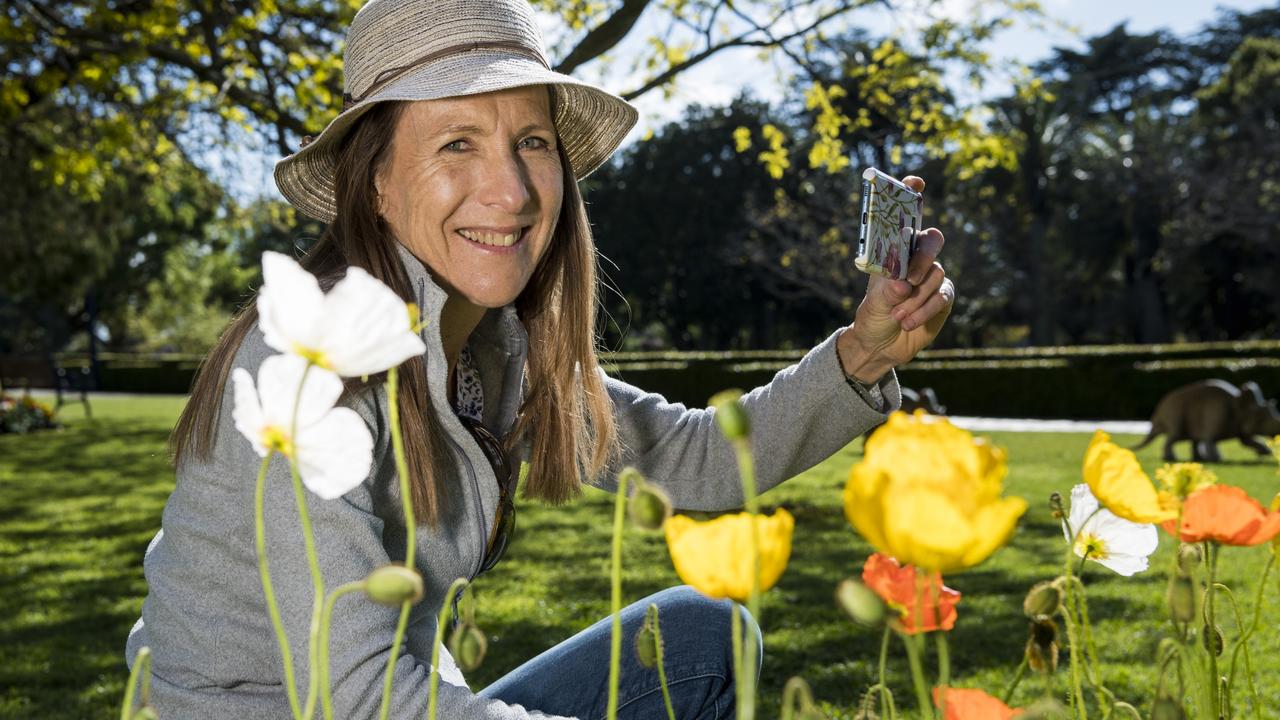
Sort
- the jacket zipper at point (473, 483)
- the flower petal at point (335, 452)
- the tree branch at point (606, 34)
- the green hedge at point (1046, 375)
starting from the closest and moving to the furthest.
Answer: the flower petal at point (335, 452) < the jacket zipper at point (473, 483) < the tree branch at point (606, 34) < the green hedge at point (1046, 375)

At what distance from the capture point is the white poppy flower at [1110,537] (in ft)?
2.68

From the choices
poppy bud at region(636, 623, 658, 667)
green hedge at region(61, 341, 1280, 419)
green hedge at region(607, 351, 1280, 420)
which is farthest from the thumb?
green hedge at region(607, 351, 1280, 420)

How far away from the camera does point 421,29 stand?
151 centimetres

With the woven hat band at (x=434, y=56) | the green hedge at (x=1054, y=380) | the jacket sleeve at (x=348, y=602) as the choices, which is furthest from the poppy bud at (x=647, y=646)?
the green hedge at (x=1054, y=380)

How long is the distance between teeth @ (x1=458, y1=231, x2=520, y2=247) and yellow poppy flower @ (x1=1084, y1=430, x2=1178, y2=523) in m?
1.00

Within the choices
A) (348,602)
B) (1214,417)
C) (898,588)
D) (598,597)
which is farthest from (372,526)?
(1214,417)

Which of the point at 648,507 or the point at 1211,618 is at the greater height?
the point at 648,507

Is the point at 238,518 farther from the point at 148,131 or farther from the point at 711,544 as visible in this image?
the point at 148,131

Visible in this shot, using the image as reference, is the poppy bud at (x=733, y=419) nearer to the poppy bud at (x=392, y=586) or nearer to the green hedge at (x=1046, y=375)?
the poppy bud at (x=392, y=586)

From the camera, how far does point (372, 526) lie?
1142 mm

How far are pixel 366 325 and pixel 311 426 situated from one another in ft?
0.26

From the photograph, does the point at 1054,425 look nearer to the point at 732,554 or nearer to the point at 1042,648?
the point at 1042,648

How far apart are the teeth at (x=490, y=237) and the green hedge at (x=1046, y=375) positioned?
533 inches

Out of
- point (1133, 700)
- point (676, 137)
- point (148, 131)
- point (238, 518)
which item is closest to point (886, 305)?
point (238, 518)
